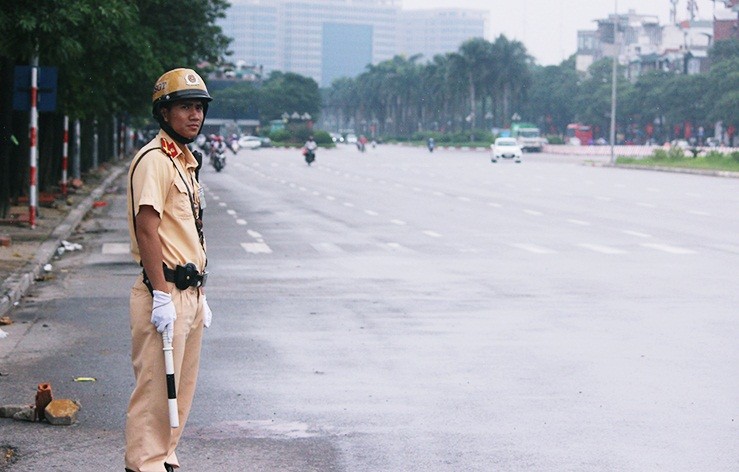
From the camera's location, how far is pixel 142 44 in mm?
30094

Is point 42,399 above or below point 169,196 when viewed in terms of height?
below

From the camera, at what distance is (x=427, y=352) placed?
11070 millimetres

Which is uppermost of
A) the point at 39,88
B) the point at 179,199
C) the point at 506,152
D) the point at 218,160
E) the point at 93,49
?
the point at 93,49

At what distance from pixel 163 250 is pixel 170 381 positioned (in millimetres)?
530

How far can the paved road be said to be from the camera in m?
7.66

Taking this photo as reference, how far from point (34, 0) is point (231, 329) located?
844 centimetres

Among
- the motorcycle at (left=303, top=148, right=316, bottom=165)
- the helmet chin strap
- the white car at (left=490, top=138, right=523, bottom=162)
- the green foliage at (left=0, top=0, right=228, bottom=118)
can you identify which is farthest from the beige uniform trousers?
the white car at (left=490, top=138, right=523, bottom=162)

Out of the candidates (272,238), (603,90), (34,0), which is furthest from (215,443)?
(603,90)

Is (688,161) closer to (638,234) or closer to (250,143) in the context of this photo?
(638,234)

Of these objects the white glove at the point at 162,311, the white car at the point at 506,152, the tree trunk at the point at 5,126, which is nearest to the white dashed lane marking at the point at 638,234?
the tree trunk at the point at 5,126

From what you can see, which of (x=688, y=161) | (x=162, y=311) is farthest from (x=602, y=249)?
(x=688, y=161)

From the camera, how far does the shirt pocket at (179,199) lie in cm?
602

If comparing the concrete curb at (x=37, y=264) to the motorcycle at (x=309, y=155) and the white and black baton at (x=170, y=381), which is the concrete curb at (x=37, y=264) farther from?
the motorcycle at (x=309, y=155)

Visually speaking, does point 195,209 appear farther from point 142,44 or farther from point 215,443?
point 142,44
